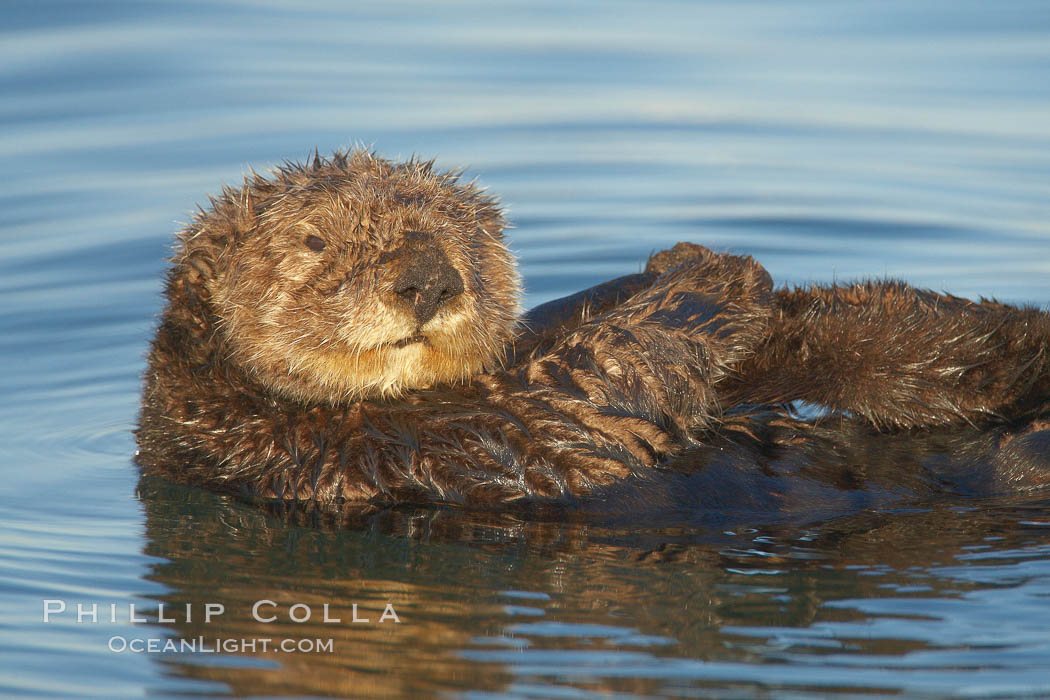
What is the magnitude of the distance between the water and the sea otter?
0.19 meters

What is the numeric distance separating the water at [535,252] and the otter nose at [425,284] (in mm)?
730

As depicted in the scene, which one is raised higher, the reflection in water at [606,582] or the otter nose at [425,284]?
the otter nose at [425,284]

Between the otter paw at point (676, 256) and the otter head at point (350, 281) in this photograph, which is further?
the otter paw at point (676, 256)

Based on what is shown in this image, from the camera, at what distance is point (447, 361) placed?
178 inches

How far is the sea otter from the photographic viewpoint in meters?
4.46

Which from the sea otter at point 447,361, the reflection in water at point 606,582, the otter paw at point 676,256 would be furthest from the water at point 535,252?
the otter paw at point 676,256

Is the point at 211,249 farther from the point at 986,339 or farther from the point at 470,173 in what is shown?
the point at 470,173

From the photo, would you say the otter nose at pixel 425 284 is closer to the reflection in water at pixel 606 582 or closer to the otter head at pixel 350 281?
the otter head at pixel 350 281

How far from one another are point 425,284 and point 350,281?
0.31m

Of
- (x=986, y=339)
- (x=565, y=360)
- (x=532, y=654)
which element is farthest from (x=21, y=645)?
(x=986, y=339)

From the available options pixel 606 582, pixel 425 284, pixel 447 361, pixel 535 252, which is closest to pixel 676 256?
pixel 447 361

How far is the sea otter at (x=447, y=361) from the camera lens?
14.6 feet

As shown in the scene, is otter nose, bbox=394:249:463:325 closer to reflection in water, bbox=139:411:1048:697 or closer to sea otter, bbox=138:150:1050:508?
sea otter, bbox=138:150:1050:508

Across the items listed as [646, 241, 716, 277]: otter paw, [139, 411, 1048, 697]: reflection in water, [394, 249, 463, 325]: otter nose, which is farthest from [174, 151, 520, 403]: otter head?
[646, 241, 716, 277]: otter paw
